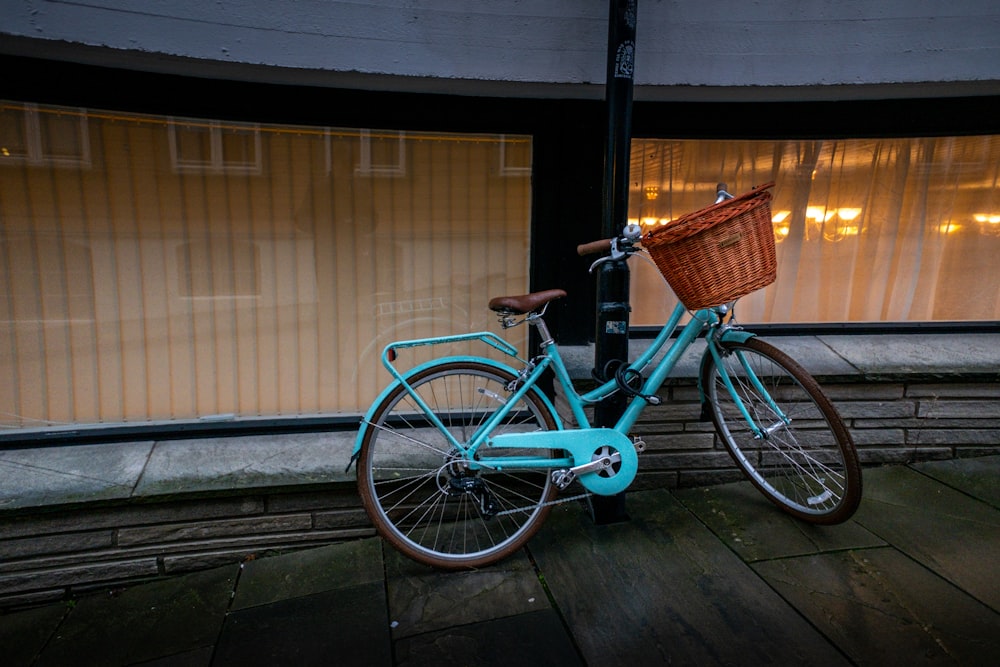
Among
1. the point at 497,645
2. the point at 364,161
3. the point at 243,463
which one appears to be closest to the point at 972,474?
the point at 497,645

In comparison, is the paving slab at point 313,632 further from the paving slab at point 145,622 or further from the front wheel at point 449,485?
the front wheel at point 449,485

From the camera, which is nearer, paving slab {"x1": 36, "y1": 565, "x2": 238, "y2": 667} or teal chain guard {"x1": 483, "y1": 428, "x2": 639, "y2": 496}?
paving slab {"x1": 36, "y1": 565, "x2": 238, "y2": 667}

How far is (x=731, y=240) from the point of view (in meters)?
2.29

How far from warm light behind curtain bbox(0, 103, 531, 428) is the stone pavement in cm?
98

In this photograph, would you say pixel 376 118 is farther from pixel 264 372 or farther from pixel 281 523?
pixel 281 523

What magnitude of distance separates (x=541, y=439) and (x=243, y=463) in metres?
1.44

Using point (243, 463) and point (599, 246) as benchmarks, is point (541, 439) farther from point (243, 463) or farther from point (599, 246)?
point (243, 463)

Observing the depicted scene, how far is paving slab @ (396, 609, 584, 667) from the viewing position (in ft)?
7.16

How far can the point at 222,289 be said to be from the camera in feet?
10.6

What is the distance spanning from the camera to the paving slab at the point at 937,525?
2.56 m

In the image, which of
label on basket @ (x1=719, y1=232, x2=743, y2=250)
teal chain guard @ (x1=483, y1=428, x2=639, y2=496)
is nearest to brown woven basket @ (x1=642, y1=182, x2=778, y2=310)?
label on basket @ (x1=719, y1=232, x2=743, y2=250)

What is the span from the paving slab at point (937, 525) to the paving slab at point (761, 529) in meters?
0.15

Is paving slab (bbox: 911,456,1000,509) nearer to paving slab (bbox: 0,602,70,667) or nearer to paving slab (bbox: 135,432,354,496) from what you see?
paving slab (bbox: 135,432,354,496)

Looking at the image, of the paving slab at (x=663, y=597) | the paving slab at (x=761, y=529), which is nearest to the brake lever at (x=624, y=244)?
the paving slab at (x=663, y=597)
